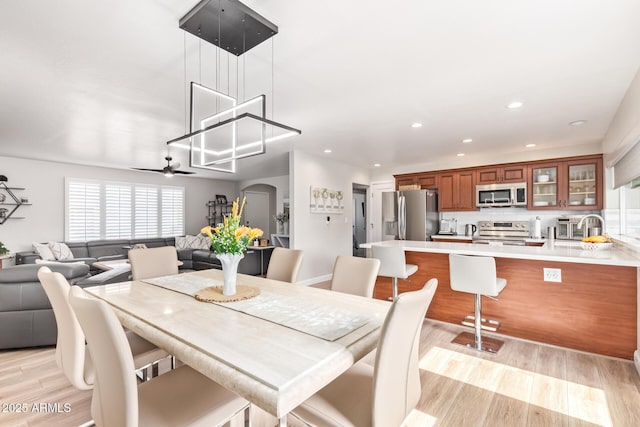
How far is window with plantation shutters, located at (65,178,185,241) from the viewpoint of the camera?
654cm

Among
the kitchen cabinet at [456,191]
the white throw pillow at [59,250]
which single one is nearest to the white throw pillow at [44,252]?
the white throw pillow at [59,250]

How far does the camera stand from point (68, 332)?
1.57 m

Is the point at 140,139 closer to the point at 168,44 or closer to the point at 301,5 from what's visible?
the point at 168,44

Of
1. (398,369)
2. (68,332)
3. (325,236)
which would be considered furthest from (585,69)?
(325,236)

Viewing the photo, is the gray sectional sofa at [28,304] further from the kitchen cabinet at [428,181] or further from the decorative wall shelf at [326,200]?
the kitchen cabinet at [428,181]

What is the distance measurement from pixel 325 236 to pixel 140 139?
3492 millimetres

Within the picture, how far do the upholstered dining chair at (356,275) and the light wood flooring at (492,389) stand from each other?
32.9 inches

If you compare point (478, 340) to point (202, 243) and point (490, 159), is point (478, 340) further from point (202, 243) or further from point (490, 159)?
point (202, 243)

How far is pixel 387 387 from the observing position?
3.68 feet

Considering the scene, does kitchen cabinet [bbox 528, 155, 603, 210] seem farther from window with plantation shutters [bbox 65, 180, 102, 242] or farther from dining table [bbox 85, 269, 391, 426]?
window with plantation shutters [bbox 65, 180, 102, 242]

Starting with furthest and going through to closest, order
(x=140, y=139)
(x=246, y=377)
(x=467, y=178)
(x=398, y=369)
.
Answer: (x=467, y=178) < (x=140, y=139) < (x=398, y=369) < (x=246, y=377)

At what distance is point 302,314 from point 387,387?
563mm

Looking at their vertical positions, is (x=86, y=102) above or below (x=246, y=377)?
above

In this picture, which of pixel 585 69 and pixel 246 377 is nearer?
pixel 246 377
